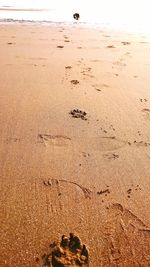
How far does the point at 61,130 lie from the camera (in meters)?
3.16

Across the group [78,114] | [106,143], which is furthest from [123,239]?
[78,114]

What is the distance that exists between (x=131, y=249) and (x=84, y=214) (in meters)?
0.36

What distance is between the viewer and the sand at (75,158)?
6.86 feet

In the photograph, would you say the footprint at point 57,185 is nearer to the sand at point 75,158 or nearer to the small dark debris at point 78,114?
the sand at point 75,158

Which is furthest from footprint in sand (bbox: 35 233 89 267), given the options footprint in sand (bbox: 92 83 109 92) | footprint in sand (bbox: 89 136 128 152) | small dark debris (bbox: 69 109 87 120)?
footprint in sand (bbox: 92 83 109 92)

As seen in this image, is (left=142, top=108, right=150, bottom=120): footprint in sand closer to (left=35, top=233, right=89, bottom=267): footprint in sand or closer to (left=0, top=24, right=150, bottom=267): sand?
(left=0, top=24, right=150, bottom=267): sand

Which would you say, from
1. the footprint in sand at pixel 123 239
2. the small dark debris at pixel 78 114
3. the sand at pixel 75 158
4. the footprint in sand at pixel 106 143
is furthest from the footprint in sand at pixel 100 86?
the footprint in sand at pixel 123 239

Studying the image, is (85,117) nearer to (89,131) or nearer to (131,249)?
(89,131)

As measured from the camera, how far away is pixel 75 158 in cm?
279

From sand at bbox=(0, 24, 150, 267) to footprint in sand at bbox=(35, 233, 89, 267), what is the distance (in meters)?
0.04

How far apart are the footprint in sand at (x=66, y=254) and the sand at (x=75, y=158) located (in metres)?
0.04

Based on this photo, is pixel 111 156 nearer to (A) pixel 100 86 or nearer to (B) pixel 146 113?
(B) pixel 146 113

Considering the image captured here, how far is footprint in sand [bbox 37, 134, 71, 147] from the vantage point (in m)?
2.97

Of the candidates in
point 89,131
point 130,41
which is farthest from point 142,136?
point 130,41
